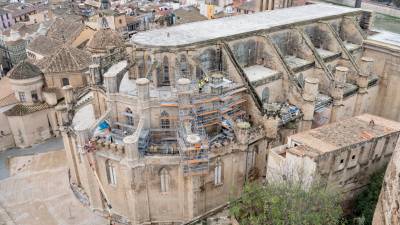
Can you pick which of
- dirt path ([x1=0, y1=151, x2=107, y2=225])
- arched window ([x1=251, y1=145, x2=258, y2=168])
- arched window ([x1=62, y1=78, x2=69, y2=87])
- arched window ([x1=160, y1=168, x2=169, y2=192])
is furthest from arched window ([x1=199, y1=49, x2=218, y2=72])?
arched window ([x1=62, y1=78, x2=69, y2=87])

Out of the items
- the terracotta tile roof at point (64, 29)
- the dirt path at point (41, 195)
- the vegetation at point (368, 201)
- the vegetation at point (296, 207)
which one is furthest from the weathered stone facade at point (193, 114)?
the terracotta tile roof at point (64, 29)

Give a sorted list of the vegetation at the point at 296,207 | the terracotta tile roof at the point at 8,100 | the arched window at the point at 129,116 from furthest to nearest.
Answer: the terracotta tile roof at the point at 8,100, the arched window at the point at 129,116, the vegetation at the point at 296,207

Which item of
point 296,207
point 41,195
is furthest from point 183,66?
point 41,195

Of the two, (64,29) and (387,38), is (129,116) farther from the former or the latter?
(64,29)

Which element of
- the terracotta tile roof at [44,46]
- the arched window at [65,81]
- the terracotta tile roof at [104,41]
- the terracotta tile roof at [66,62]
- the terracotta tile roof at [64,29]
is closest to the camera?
the terracotta tile roof at [66,62]

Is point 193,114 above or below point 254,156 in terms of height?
above

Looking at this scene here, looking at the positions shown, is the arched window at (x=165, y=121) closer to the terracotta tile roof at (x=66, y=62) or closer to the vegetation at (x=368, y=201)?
the vegetation at (x=368, y=201)

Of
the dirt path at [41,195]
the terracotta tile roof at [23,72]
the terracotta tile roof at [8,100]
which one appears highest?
the terracotta tile roof at [23,72]
